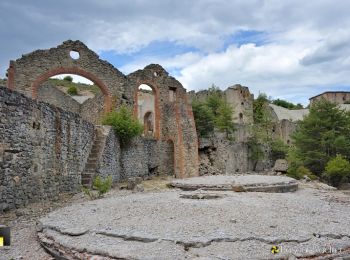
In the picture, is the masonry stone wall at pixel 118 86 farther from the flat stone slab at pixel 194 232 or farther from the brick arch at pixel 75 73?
the flat stone slab at pixel 194 232

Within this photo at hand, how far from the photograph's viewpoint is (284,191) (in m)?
12.2

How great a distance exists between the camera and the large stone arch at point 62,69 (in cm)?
1625

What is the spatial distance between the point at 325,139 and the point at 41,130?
16914 mm

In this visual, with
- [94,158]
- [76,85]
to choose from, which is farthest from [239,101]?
[94,158]

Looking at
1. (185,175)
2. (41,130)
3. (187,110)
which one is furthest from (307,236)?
(187,110)

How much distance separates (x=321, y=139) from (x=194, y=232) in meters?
17.7

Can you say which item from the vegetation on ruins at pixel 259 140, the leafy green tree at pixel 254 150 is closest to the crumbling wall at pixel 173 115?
the leafy green tree at pixel 254 150

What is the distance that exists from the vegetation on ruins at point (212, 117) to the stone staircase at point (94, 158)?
10005mm

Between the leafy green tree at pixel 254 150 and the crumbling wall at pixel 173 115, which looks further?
the leafy green tree at pixel 254 150

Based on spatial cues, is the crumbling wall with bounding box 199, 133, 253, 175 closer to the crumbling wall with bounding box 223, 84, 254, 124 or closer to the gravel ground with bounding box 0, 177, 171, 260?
the gravel ground with bounding box 0, 177, 171, 260

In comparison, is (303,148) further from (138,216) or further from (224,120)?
(138,216)

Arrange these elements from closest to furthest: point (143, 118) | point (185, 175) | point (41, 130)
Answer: point (41, 130)
point (185, 175)
point (143, 118)

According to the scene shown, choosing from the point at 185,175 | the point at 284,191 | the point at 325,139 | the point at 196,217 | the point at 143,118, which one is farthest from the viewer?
the point at 143,118

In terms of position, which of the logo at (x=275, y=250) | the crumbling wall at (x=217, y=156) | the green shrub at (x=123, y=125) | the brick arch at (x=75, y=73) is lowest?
the logo at (x=275, y=250)
